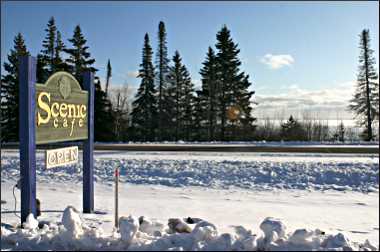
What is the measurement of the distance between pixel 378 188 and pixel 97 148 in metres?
15.6

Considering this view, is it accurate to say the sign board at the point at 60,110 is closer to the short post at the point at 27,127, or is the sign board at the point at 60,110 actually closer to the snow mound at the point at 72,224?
Result: the short post at the point at 27,127

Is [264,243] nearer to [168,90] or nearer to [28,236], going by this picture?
[28,236]

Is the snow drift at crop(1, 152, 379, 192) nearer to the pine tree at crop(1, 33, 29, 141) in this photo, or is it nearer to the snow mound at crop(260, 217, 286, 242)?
the snow mound at crop(260, 217, 286, 242)

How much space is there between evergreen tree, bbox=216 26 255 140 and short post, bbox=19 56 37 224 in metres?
26.9

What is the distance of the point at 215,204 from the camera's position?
25.3 feet

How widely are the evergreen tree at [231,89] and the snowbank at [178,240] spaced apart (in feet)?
89.8

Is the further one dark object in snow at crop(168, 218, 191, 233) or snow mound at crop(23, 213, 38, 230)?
snow mound at crop(23, 213, 38, 230)

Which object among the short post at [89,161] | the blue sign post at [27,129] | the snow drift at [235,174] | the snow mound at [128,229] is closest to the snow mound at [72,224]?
the snow mound at [128,229]

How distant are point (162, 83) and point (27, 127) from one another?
3159 centimetres

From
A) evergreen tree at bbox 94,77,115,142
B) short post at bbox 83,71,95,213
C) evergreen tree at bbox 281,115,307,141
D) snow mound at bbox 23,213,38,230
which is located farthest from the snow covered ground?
evergreen tree at bbox 281,115,307,141

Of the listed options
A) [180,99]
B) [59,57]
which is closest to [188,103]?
[180,99]

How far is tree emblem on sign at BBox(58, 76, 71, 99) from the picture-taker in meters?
6.37

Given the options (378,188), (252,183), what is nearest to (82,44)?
(252,183)

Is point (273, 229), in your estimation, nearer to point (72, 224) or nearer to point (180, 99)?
point (72, 224)
